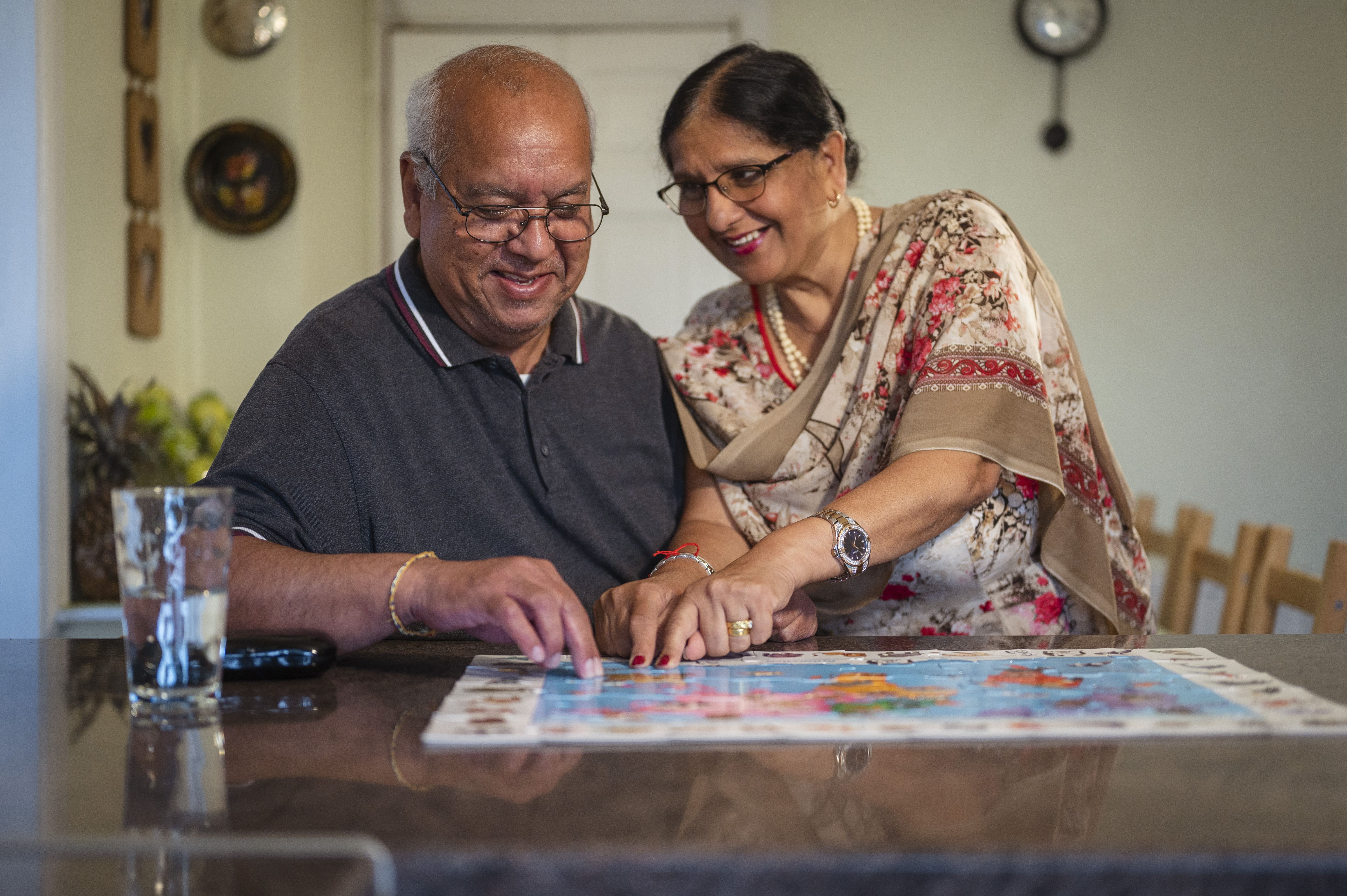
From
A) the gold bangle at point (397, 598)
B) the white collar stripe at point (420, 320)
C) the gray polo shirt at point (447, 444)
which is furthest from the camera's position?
the white collar stripe at point (420, 320)

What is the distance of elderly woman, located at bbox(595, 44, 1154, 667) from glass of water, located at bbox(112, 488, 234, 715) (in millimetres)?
577

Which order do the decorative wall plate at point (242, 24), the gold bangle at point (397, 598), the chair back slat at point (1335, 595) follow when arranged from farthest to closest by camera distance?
the decorative wall plate at point (242, 24) < the chair back slat at point (1335, 595) < the gold bangle at point (397, 598)

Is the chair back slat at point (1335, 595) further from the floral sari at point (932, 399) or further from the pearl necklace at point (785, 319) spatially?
the pearl necklace at point (785, 319)

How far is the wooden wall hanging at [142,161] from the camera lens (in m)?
2.96

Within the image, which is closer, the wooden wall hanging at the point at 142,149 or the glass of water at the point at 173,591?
the glass of water at the point at 173,591

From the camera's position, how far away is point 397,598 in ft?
3.26

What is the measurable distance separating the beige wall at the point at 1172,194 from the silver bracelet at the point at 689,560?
310cm

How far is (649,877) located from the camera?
20.1 inches

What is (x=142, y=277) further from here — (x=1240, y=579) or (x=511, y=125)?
(x=1240, y=579)

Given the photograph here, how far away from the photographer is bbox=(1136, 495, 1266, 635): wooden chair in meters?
2.49

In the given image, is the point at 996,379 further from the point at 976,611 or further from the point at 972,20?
the point at 972,20

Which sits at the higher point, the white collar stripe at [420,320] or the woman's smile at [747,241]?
the woman's smile at [747,241]

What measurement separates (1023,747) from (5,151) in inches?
98.7

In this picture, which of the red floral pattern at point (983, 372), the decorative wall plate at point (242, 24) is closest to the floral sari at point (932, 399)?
the red floral pattern at point (983, 372)
